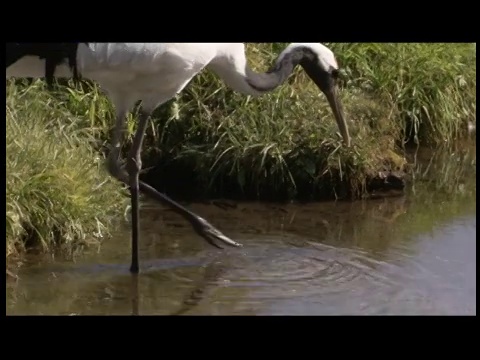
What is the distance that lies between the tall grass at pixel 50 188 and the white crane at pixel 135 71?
0.79ft

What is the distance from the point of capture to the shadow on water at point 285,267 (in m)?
5.57

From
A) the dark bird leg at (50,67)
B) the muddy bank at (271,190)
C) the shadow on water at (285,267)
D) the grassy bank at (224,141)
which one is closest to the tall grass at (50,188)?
the grassy bank at (224,141)

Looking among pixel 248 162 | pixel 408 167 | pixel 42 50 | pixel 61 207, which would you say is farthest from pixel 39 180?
pixel 408 167

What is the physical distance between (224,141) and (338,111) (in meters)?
0.80

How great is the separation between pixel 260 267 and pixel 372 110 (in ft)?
8.13

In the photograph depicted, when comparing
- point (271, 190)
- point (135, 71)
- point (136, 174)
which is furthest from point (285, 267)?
point (271, 190)

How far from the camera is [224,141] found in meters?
7.69

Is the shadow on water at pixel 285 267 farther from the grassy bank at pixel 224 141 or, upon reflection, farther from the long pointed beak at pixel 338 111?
the long pointed beak at pixel 338 111

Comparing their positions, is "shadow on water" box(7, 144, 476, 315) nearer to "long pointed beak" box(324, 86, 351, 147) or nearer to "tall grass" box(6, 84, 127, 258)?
"tall grass" box(6, 84, 127, 258)

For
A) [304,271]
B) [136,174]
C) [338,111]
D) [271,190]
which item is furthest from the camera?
[271,190]

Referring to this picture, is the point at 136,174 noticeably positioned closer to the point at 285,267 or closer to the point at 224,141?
the point at 285,267

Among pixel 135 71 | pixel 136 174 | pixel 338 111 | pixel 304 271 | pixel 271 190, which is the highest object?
pixel 135 71

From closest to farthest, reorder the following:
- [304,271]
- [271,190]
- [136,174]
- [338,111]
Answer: [304,271], [136,174], [338,111], [271,190]

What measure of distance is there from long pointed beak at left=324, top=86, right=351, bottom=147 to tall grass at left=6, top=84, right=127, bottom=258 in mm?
1557
